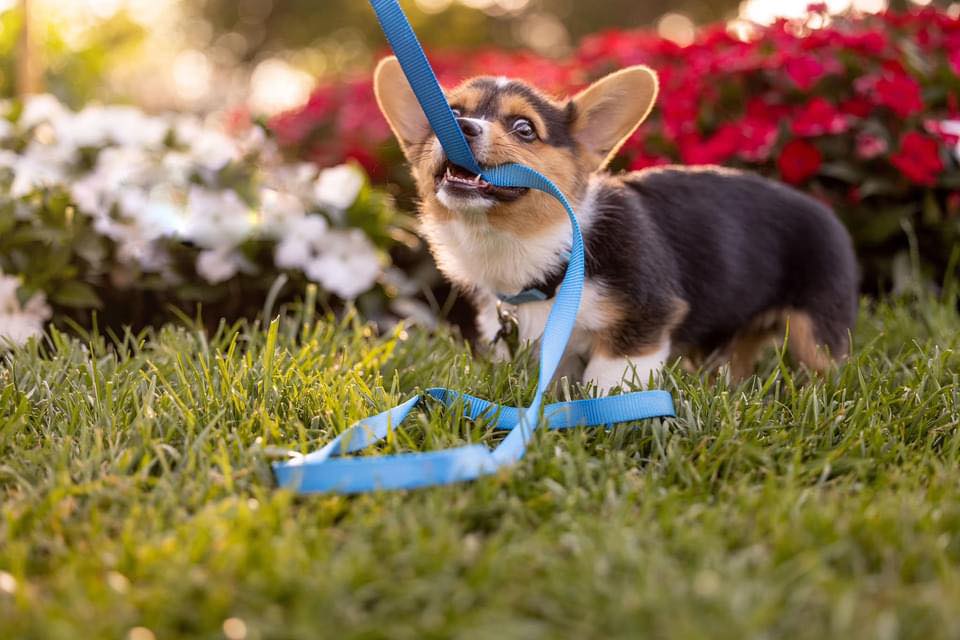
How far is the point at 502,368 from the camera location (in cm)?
314

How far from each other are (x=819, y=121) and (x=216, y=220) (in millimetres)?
2910

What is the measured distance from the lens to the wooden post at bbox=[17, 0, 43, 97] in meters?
5.93

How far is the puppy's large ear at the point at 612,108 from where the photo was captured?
10.5 ft

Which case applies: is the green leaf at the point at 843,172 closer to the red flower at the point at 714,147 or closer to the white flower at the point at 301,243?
the red flower at the point at 714,147

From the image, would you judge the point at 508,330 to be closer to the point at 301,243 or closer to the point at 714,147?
the point at 301,243

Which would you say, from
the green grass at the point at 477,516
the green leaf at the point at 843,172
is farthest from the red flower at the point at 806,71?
the green grass at the point at 477,516

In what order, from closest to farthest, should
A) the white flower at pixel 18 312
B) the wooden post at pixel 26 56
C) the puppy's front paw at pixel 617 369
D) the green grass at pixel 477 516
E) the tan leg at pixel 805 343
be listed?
the green grass at pixel 477 516
the puppy's front paw at pixel 617 369
the tan leg at pixel 805 343
the white flower at pixel 18 312
the wooden post at pixel 26 56

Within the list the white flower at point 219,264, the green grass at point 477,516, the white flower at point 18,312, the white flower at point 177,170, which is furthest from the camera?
the white flower at point 177,170

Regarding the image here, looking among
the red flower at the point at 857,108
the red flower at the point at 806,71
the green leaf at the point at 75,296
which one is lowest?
the red flower at the point at 857,108

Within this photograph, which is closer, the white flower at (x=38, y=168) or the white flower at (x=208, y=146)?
the white flower at (x=38, y=168)

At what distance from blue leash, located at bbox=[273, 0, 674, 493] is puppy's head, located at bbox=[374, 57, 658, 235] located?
0.26 ft

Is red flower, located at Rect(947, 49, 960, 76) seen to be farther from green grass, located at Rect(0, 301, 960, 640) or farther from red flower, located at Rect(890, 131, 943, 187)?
green grass, located at Rect(0, 301, 960, 640)

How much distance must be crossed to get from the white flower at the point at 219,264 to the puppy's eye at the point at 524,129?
166cm

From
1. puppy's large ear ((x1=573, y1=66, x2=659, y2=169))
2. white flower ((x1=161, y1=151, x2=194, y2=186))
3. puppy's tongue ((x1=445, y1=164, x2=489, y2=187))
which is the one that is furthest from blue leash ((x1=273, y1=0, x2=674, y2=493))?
white flower ((x1=161, y1=151, x2=194, y2=186))
